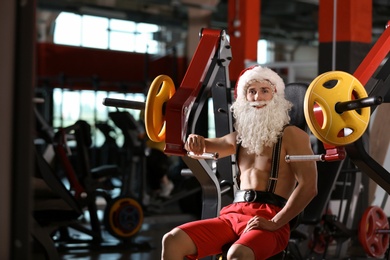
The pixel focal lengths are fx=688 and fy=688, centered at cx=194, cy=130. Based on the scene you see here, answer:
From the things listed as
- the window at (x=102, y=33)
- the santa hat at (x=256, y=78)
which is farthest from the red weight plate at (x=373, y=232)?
the window at (x=102, y=33)

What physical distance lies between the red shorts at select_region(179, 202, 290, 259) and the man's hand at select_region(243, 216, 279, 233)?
0.06ft

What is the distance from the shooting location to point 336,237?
5145 millimetres

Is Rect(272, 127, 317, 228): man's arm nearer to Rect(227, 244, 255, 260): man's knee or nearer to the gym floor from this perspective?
Rect(227, 244, 255, 260): man's knee

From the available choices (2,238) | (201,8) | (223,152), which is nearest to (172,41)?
(201,8)

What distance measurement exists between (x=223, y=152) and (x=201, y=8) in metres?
10.2

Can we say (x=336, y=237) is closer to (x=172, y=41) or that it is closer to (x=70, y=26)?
(x=172, y=41)

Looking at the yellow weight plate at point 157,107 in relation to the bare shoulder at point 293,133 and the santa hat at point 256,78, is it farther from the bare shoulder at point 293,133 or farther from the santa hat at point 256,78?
the bare shoulder at point 293,133

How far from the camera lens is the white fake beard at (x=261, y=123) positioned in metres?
3.22

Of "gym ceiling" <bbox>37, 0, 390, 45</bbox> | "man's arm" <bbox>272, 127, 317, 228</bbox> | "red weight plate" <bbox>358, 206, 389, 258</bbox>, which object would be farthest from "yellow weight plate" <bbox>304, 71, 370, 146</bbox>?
"gym ceiling" <bbox>37, 0, 390, 45</bbox>

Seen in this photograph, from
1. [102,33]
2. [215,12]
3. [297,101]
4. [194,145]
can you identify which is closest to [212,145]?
[194,145]

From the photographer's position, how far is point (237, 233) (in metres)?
3.11

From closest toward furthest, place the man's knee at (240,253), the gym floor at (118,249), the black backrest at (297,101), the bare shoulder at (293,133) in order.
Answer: the man's knee at (240,253), the bare shoulder at (293,133), the black backrest at (297,101), the gym floor at (118,249)

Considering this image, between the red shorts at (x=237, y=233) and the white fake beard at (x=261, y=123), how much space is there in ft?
0.92

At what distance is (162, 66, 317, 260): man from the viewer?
2984 mm
